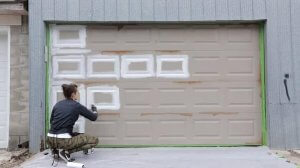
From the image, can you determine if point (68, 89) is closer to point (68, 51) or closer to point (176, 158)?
point (68, 51)

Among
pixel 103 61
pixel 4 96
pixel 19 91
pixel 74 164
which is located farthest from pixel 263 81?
pixel 4 96

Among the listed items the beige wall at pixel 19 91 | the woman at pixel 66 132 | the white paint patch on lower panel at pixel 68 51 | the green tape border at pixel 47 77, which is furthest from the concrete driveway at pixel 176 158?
the white paint patch on lower panel at pixel 68 51

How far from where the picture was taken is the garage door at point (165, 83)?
856 cm

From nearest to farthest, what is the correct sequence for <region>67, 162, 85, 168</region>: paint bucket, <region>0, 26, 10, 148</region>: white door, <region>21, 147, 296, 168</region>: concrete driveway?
<region>67, 162, 85, 168</region>: paint bucket
<region>21, 147, 296, 168</region>: concrete driveway
<region>0, 26, 10, 148</region>: white door

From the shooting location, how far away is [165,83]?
28.2 ft

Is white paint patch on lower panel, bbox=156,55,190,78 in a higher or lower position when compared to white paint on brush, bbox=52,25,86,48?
lower

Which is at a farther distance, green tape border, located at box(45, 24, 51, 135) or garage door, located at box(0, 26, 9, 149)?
garage door, located at box(0, 26, 9, 149)

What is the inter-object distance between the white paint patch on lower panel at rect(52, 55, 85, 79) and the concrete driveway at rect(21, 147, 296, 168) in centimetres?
158

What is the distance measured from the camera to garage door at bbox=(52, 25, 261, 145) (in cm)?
856

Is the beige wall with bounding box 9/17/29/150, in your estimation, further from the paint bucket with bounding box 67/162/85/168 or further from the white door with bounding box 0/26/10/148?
the paint bucket with bounding box 67/162/85/168

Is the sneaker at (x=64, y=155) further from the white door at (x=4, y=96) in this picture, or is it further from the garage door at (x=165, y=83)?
the white door at (x=4, y=96)

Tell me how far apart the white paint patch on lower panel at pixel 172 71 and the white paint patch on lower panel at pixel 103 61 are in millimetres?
821

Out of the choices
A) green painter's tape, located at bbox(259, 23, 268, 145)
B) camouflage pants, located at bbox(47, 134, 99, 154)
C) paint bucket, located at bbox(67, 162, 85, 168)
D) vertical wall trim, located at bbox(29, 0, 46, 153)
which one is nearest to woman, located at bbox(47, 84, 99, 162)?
camouflage pants, located at bbox(47, 134, 99, 154)

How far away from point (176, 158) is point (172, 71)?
1897mm
